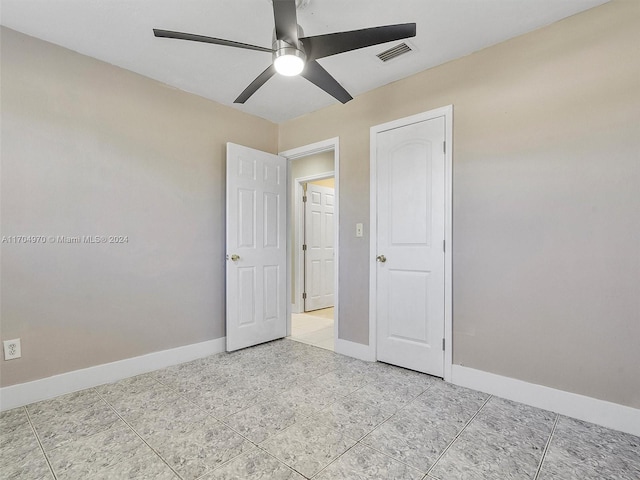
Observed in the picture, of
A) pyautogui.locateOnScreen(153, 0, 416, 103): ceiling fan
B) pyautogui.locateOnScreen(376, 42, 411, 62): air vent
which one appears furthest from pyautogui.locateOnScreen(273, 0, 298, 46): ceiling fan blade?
pyautogui.locateOnScreen(376, 42, 411, 62): air vent

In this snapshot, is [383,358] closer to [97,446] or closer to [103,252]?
[97,446]

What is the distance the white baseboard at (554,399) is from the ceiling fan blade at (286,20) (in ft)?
8.04

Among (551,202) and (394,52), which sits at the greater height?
(394,52)

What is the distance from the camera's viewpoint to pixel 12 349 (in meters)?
2.07

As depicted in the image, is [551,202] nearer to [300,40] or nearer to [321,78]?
[321,78]

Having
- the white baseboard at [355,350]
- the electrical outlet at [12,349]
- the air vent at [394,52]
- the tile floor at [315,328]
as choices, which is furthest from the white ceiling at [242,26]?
the tile floor at [315,328]

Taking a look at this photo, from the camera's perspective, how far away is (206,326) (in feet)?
10.1

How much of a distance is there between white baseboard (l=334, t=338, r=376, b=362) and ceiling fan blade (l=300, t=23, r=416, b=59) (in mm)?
2385

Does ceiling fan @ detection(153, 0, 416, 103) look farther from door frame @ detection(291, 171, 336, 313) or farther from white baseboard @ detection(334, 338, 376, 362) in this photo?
door frame @ detection(291, 171, 336, 313)

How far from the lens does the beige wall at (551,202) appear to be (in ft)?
5.98

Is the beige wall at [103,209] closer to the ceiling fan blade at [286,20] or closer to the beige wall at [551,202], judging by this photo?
the ceiling fan blade at [286,20]

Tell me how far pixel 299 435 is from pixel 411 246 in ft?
5.38

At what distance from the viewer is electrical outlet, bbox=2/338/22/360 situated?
6.72 ft

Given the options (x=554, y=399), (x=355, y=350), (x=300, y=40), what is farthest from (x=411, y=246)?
(x=300, y=40)
